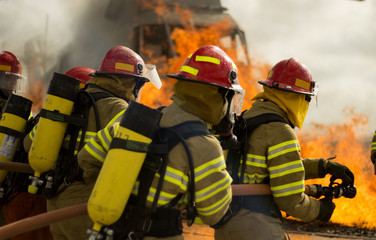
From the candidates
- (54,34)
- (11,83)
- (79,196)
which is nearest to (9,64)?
(11,83)

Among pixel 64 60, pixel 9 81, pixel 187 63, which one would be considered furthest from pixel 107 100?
pixel 64 60

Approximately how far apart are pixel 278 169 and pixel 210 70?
2.85 feet

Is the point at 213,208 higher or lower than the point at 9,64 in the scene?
higher

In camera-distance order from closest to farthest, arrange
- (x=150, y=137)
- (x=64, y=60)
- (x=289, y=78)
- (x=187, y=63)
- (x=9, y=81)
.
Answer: (x=150, y=137) → (x=187, y=63) → (x=289, y=78) → (x=9, y=81) → (x=64, y=60)

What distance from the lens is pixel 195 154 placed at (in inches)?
86.1

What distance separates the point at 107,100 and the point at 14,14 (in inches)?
556

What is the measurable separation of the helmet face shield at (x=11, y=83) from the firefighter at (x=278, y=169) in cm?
315

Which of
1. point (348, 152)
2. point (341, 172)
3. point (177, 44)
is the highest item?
point (341, 172)

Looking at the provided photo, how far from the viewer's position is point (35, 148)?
300 cm

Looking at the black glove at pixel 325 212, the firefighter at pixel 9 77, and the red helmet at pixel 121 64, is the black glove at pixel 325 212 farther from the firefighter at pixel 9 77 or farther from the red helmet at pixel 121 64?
the firefighter at pixel 9 77

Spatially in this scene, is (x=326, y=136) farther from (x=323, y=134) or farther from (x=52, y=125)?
(x=52, y=125)

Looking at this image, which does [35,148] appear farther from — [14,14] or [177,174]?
[14,14]

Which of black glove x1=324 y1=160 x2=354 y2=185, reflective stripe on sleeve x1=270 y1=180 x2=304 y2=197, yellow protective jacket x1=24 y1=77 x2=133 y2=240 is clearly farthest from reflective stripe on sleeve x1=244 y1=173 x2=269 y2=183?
yellow protective jacket x1=24 y1=77 x2=133 y2=240

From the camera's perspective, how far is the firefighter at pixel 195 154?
7.22ft
